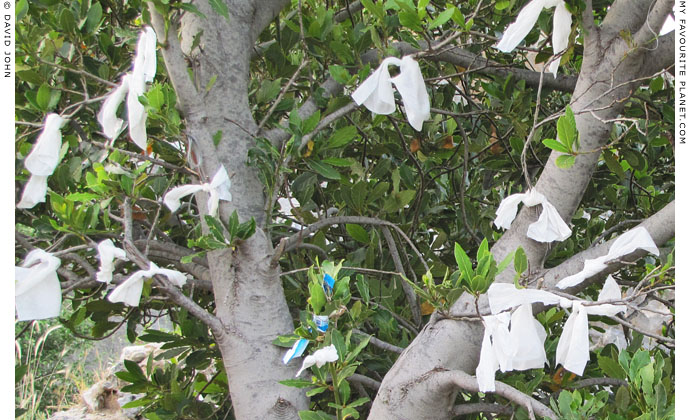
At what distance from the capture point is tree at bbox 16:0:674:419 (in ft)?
3.66

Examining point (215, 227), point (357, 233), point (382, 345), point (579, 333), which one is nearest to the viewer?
point (579, 333)

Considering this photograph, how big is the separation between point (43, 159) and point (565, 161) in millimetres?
938

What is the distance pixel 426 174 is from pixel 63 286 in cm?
92

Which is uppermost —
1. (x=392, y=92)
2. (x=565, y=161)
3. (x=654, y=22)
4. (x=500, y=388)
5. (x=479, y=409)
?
(x=654, y=22)

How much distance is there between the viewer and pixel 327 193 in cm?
173

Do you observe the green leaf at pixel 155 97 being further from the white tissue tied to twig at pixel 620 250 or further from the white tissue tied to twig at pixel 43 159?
the white tissue tied to twig at pixel 620 250

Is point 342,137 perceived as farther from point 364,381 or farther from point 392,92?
point 364,381

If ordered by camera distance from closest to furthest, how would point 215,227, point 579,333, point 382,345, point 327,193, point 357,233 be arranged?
1. point 579,333
2. point 215,227
3. point 382,345
4. point 357,233
5. point 327,193

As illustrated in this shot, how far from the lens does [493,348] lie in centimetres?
96

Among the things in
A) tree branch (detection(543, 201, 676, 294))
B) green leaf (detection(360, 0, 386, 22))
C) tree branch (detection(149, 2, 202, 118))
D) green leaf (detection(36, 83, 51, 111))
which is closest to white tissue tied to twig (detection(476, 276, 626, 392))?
tree branch (detection(543, 201, 676, 294))

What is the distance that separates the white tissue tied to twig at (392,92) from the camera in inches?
44.6

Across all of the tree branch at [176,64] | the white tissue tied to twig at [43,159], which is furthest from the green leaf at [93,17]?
the white tissue tied to twig at [43,159]

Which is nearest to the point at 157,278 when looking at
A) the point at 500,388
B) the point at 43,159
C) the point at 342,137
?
the point at 43,159

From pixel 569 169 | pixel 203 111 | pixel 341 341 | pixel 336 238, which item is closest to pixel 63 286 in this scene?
pixel 203 111
